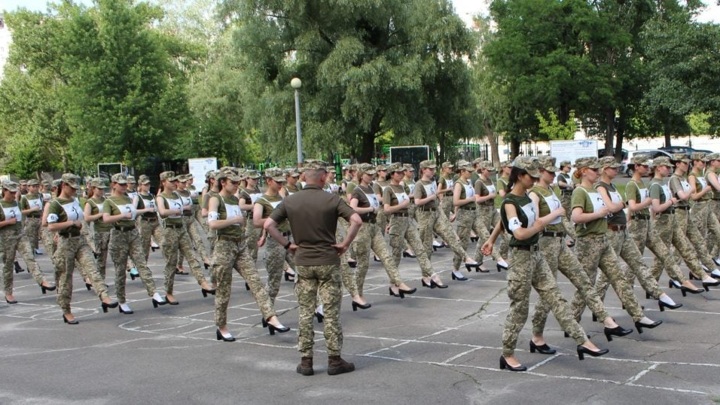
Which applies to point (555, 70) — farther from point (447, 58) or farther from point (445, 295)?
point (445, 295)

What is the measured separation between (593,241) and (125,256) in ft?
23.1

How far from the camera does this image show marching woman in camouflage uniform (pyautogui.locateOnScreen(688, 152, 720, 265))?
1289cm

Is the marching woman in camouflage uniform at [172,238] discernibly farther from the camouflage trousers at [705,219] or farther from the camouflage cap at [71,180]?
the camouflage trousers at [705,219]

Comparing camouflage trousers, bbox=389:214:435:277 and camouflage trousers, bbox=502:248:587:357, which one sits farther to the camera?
camouflage trousers, bbox=389:214:435:277

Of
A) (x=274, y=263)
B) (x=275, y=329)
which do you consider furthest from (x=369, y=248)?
(x=275, y=329)

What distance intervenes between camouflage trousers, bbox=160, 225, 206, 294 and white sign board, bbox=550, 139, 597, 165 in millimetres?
18472

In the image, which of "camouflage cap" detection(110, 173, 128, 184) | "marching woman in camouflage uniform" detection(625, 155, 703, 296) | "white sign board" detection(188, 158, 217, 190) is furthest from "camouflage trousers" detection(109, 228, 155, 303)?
"white sign board" detection(188, 158, 217, 190)

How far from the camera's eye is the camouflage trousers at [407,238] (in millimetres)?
12500

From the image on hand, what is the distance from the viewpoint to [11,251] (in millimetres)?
14031

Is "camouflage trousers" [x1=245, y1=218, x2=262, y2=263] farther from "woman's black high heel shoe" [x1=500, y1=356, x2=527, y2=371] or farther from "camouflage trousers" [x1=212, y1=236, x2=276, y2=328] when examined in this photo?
"woman's black high heel shoe" [x1=500, y1=356, x2=527, y2=371]

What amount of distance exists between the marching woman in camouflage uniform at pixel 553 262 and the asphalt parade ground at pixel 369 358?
274mm

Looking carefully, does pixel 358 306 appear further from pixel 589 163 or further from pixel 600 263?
pixel 589 163

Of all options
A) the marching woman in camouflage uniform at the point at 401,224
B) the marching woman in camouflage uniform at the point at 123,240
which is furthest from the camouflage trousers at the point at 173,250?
the marching woman in camouflage uniform at the point at 401,224

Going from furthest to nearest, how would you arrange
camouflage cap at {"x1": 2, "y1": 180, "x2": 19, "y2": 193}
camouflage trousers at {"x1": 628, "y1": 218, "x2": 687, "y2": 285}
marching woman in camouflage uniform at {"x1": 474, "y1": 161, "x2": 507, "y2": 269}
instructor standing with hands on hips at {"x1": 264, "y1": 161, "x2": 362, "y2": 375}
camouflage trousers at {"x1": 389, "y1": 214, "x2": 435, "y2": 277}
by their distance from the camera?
A: marching woman in camouflage uniform at {"x1": 474, "y1": 161, "x2": 507, "y2": 269} → camouflage cap at {"x1": 2, "y1": 180, "x2": 19, "y2": 193} → camouflage trousers at {"x1": 389, "y1": 214, "x2": 435, "y2": 277} → camouflage trousers at {"x1": 628, "y1": 218, "x2": 687, "y2": 285} → instructor standing with hands on hips at {"x1": 264, "y1": 161, "x2": 362, "y2": 375}
